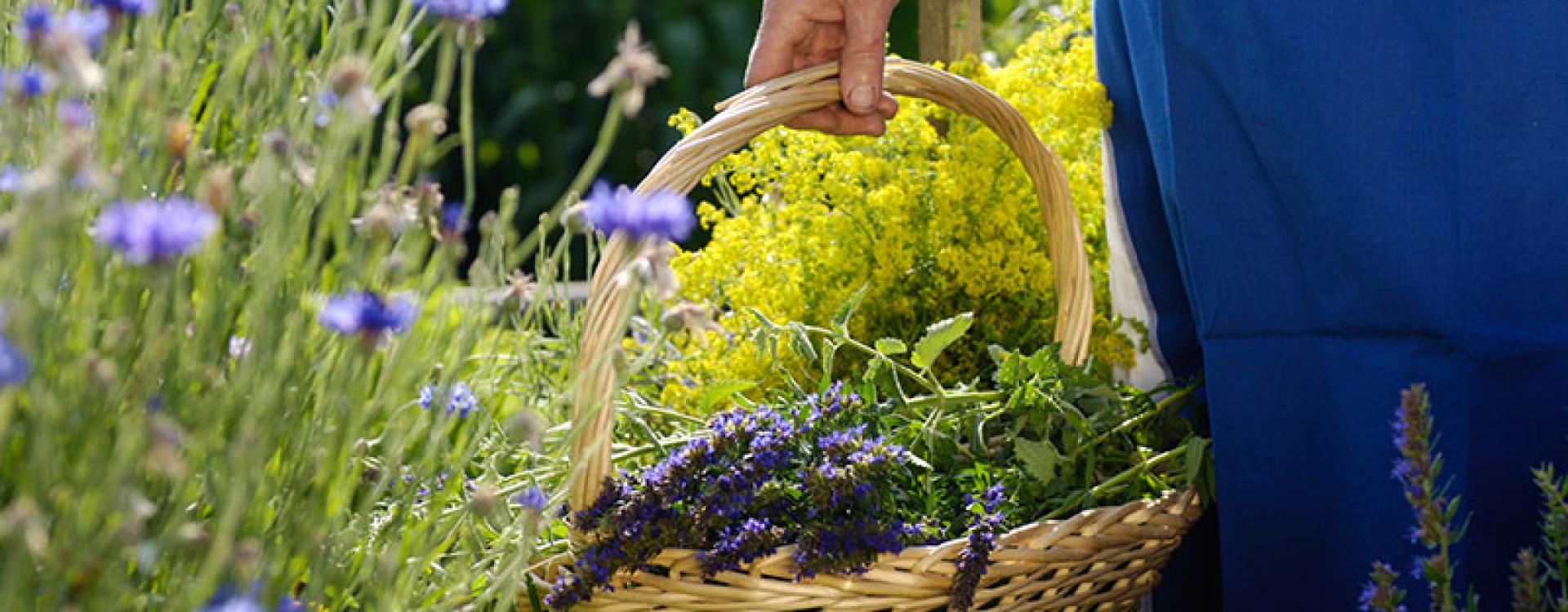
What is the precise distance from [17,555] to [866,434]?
0.77 meters

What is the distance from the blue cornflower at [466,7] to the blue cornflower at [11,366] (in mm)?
290

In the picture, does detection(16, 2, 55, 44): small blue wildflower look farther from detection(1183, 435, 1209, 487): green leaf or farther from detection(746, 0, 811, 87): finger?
detection(1183, 435, 1209, 487): green leaf

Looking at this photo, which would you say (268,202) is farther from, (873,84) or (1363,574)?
Result: (1363,574)

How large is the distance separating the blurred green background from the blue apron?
2381 mm

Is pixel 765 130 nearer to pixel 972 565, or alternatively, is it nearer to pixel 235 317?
pixel 972 565

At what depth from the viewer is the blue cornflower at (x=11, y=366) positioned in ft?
1.50

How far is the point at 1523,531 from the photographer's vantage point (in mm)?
1175

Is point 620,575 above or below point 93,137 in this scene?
below

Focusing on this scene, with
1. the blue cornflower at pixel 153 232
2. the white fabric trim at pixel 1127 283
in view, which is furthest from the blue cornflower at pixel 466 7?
the white fabric trim at pixel 1127 283

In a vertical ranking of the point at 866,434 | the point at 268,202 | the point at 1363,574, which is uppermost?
the point at 268,202

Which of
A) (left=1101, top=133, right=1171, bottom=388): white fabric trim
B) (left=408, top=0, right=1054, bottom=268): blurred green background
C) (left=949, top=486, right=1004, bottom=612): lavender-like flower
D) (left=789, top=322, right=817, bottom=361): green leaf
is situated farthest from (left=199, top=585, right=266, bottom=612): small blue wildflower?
(left=408, top=0, right=1054, bottom=268): blurred green background

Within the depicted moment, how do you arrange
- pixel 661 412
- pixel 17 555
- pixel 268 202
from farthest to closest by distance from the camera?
pixel 661 412
pixel 268 202
pixel 17 555

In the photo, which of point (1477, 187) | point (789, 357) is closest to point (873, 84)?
point (789, 357)

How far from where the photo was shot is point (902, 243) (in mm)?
1505
